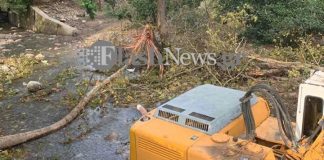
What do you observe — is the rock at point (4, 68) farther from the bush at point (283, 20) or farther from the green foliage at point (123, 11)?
the bush at point (283, 20)

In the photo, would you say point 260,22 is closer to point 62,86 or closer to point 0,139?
point 62,86

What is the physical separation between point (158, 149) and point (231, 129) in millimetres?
804

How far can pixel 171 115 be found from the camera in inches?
176

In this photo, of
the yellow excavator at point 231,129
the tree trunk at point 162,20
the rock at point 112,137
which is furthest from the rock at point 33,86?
the yellow excavator at point 231,129

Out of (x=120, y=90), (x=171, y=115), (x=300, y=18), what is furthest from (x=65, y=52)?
(x=171, y=115)

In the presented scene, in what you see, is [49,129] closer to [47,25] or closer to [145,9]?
[145,9]

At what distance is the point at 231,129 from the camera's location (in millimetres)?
4336

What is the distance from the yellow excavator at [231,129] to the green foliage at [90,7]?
1340 centimetres

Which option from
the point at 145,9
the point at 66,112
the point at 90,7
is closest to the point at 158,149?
the point at 66,112

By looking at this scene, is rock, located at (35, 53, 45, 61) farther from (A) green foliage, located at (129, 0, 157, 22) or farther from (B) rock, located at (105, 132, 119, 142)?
(B) rock, located at (105, 132, 119, 142)

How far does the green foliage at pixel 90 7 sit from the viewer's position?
57.0ft

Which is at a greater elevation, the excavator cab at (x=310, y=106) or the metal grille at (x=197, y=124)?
the excavator cab at (x=310, y=106)

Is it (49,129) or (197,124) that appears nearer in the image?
(197,124)

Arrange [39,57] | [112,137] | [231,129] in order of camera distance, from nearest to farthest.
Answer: [231,129]
[112,137]
[39,57]
